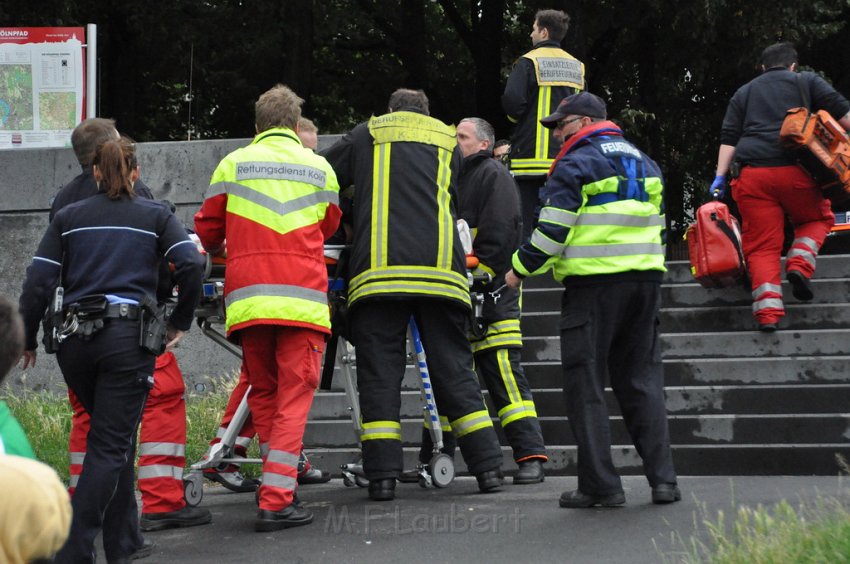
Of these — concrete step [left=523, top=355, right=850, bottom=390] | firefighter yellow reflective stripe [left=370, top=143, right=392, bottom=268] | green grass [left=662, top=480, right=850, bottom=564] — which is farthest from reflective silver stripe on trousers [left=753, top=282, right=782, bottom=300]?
green grass [left=662, top=480, right=850, bottom=564]

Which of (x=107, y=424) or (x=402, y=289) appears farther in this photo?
(x=402, y=289)

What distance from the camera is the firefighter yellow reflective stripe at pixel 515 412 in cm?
789

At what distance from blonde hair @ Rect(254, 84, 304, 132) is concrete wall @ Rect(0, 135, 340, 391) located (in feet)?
12.6

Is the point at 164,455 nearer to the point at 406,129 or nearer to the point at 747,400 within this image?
the point at 406,129

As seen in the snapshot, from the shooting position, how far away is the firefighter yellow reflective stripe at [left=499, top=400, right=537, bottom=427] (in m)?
7.89

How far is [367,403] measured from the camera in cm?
707

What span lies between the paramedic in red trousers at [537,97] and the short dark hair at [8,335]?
720cm

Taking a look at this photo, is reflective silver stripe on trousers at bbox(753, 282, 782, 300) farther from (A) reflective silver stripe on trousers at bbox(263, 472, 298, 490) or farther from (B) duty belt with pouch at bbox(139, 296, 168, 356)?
(B) duty belt with pouch at bbox(139, 296, 168, 356)

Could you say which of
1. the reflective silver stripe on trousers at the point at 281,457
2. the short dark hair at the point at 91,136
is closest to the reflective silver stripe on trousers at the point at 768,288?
the reflective silver stripe on trousers at the point at 281,457

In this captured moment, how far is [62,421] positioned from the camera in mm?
9383

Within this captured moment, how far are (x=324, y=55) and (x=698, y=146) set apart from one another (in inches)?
223

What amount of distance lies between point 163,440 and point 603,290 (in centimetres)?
221

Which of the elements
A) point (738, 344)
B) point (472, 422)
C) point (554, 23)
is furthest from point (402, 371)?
point (554, 23)

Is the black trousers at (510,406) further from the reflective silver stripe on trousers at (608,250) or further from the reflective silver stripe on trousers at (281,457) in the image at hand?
the reflective silver stripe on trousers at (281,457)
